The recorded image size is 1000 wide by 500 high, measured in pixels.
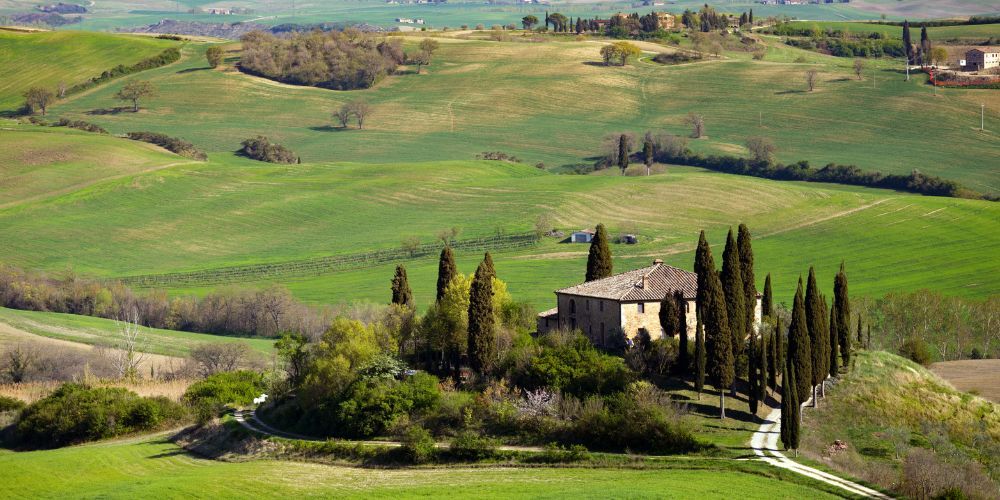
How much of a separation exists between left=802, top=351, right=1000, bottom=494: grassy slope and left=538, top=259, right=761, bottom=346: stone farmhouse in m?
7.25

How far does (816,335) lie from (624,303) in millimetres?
10393

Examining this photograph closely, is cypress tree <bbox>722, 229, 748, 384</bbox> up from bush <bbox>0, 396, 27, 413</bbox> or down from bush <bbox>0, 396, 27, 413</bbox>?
up

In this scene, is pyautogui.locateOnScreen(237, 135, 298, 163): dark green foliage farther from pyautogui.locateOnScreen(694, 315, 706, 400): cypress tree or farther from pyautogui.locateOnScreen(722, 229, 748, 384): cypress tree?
pyautogui.locateOnScreen(694, 315, 706, 400): cypress tree

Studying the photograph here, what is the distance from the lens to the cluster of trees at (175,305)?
4606 inches

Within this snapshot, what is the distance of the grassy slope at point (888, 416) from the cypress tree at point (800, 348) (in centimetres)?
185

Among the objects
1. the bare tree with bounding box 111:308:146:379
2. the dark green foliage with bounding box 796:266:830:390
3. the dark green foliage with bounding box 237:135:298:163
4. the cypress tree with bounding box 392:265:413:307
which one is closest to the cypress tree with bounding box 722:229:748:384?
the dark green foliage with bounding box 796:266:830:390

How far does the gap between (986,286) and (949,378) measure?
30.8m

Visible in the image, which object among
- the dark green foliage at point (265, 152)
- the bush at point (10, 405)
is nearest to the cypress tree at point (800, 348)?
the bush at point (10, 405)

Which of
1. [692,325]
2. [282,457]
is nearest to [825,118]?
[692,325]

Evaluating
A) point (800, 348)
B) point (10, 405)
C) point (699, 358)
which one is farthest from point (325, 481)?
point (10, 405)

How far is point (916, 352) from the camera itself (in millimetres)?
92312

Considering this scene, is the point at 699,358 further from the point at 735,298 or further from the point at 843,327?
the point at 843,327

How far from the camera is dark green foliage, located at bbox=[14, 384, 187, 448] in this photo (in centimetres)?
8206

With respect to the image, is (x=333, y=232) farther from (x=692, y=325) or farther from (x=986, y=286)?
(x=692, y=325)
